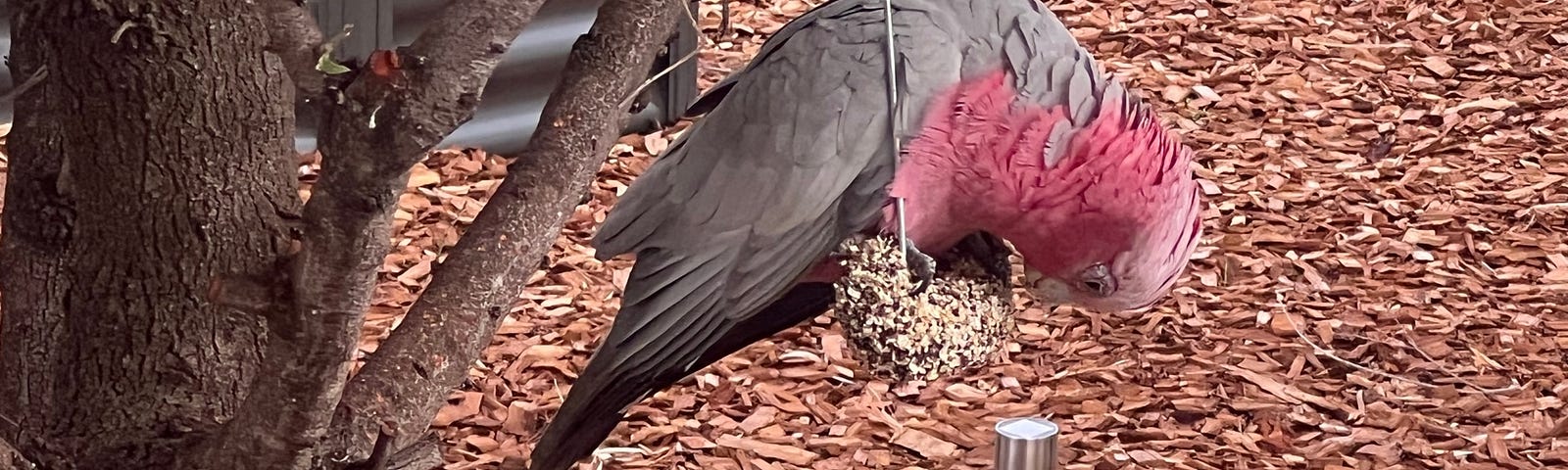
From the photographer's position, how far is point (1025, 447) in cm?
109

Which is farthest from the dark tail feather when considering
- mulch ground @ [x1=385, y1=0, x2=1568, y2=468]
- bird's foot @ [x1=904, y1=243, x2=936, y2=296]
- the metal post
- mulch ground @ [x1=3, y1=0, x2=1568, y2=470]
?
mulch ground @ [x1=385, y1=0, x2=1568, y2=468]

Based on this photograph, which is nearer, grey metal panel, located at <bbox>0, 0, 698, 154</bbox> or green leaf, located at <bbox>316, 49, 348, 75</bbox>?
green leaf, located at <bbox>316, 49, 348, 75</bbox>

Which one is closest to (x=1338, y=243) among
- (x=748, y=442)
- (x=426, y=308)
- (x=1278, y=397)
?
(x=1278, y=397)

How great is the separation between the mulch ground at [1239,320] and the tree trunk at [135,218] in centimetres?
61

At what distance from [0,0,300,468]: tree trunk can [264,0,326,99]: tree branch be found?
23 cm

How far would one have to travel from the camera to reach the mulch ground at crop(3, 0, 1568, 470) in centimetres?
158

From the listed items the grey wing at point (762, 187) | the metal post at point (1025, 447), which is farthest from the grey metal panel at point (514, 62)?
the grey wing at point (762, 187)

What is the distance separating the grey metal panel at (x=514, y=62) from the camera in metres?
1.86

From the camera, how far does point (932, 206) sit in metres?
0.72

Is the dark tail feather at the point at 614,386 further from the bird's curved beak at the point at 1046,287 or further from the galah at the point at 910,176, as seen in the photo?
the bird's curved beak at the point at 1046,287

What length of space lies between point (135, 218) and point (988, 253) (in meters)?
0.42

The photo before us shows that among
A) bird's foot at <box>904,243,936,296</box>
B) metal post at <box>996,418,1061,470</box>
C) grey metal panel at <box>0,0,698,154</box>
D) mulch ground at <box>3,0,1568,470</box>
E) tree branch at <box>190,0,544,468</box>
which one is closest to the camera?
tree branch at <box>190,0,544,468</box>

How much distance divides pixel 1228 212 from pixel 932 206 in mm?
1354

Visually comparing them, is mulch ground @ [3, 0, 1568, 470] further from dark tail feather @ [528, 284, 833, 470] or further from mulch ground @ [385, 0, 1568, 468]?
dark tail feather @ [528, 284, 833, 470]
